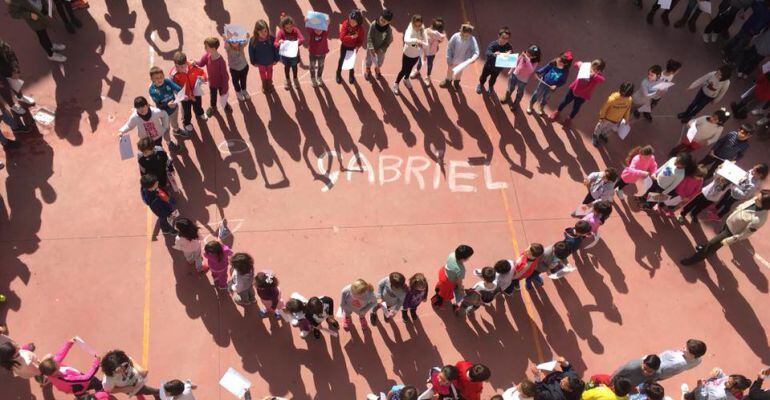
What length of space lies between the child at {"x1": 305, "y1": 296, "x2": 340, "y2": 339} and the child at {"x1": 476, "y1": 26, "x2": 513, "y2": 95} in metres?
5.53

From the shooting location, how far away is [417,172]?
10.2 metres

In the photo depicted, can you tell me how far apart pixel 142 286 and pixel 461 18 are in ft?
28.2

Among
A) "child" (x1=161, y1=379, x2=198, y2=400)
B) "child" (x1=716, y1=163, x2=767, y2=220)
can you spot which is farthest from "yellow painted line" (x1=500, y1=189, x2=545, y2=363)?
"child" (x1=161, y1=379, x2=198, y2=400)

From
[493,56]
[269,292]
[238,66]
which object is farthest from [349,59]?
[269,292]

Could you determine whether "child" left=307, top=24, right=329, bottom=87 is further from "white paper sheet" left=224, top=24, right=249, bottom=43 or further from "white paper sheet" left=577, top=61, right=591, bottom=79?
"white paper sheet" left=577, top=61, right=591, bottom=79

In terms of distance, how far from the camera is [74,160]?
9.65 metres

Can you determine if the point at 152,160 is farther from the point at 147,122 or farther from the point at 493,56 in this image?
the point at 493,56

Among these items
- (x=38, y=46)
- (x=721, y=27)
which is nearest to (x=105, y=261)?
(x=38, y=46)

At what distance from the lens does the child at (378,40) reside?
10.1 metres

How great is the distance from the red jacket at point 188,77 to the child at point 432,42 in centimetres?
410

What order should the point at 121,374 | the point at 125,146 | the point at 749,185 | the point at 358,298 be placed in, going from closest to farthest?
the point at 121,374 < the point at 358,298 < the point at 125,146 < the point at 749,185

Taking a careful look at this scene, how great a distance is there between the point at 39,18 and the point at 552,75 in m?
9.09

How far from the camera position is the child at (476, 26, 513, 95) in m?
10.2

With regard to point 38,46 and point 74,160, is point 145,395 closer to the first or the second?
point 74,160
